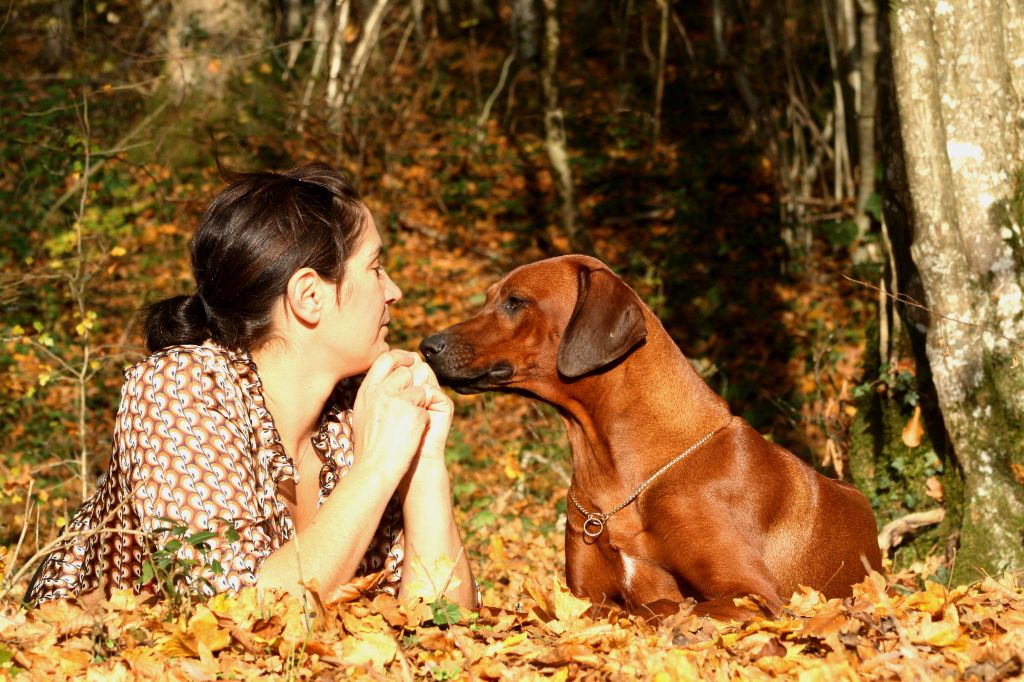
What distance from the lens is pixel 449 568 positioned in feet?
11.1

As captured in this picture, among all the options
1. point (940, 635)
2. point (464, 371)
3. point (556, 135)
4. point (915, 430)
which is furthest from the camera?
point (556, 135)

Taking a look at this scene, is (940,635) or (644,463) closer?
(940,635)

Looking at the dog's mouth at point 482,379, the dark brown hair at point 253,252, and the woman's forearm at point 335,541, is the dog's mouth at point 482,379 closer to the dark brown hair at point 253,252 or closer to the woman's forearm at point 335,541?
the dark brown hair at point 253,252

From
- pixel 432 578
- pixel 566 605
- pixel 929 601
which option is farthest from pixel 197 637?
pixel 929 601

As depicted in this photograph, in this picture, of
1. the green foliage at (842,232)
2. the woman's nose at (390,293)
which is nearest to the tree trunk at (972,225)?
the woman's nose at (390,293)

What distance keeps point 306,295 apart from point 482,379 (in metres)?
1.10

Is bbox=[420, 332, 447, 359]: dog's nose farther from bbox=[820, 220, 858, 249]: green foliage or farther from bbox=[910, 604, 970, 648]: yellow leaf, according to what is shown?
bbox=[820, 220, 858, 249]: green foliage

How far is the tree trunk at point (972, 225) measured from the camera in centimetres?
469

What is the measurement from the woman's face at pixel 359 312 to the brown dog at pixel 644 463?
0.80 meters

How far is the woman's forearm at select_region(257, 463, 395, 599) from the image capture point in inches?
113

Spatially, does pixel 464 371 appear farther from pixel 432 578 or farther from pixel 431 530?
pixel 432 578

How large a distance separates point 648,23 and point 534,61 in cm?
585

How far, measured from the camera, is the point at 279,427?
11.6 ft

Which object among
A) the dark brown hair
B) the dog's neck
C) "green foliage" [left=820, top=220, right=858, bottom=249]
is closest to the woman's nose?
the dark brown hair
